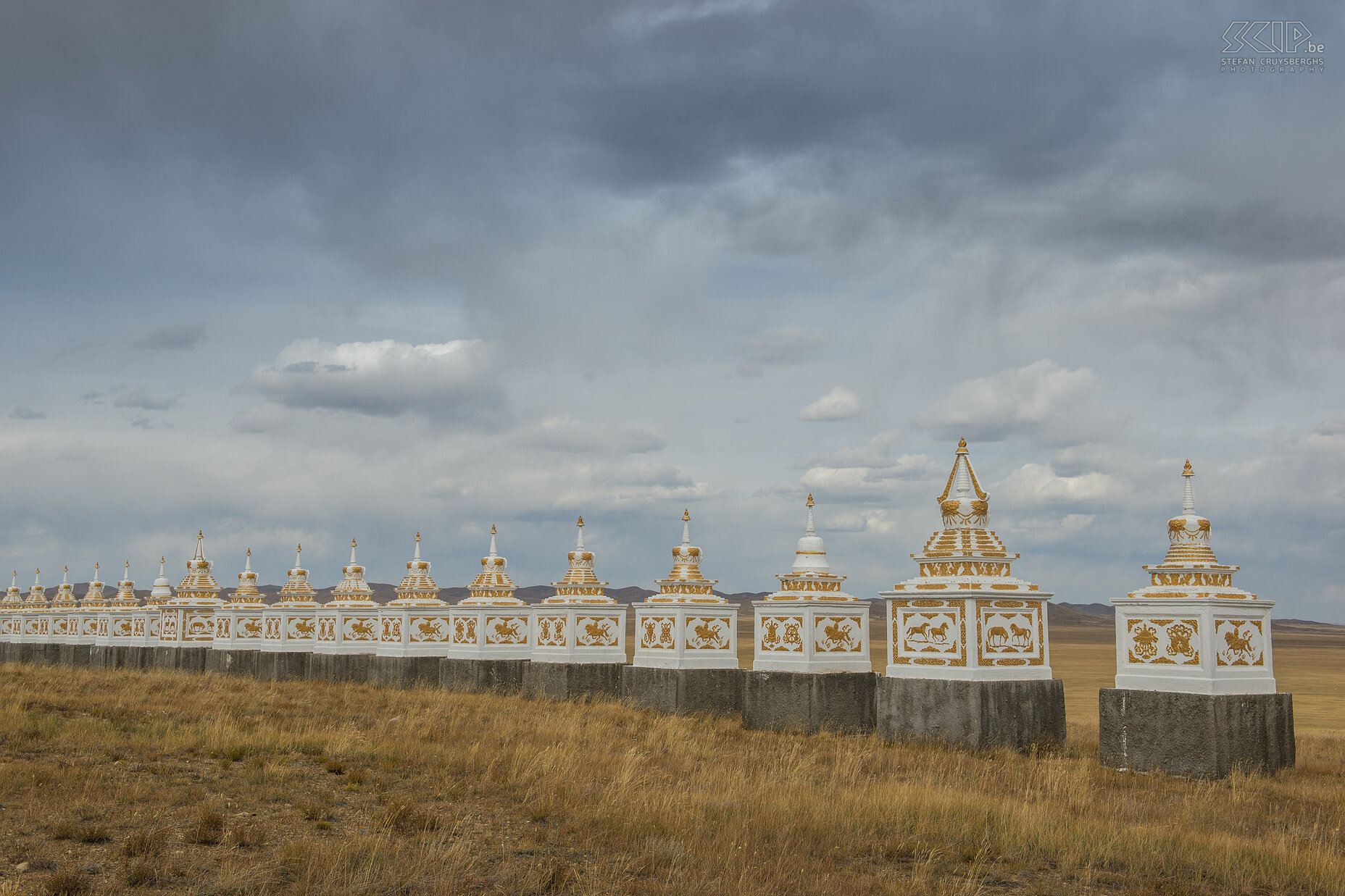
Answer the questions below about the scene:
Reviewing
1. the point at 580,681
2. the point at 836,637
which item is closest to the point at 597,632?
the point at 580,681

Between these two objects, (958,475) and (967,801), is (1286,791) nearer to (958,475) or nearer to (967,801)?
(967,801)

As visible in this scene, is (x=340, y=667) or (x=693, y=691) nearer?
(x=693, y=691)

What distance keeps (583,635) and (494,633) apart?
2.96 meters

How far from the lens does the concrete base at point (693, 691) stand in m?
18.8

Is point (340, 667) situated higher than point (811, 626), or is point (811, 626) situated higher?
point (811, 626)

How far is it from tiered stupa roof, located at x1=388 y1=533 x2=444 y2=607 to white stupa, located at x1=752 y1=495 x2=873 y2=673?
13.7 m

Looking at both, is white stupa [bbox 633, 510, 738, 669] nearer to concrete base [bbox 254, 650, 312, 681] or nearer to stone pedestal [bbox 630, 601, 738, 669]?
stone pedestal [bbox 630, 601, 738, 669]

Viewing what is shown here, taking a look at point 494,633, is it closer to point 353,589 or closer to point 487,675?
point 487,675

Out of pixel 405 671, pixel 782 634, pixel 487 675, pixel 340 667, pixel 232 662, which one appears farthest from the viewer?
pixel 232 662

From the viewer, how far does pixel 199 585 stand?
36.9 metres

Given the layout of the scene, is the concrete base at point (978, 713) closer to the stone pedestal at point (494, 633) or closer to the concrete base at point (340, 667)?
the stone pedestal at point (494, 633)

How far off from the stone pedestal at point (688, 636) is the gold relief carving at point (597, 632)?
243 cm

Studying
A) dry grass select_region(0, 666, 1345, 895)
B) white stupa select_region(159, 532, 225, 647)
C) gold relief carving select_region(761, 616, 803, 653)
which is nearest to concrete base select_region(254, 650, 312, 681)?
white stupa select_region(159, 532, 225, 647)

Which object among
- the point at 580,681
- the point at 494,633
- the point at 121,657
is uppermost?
the point at 494,633
